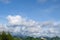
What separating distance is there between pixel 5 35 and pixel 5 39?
2587 millimetres

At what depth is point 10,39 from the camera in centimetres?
11494

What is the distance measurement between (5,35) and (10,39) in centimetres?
369

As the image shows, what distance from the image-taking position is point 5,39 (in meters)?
114

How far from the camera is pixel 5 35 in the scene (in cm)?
11538

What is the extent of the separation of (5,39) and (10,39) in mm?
2900
